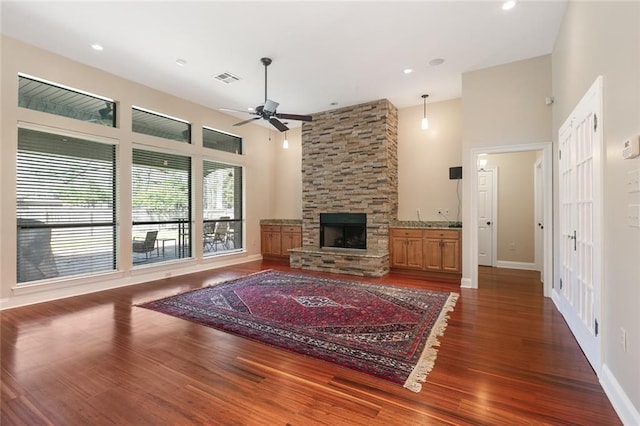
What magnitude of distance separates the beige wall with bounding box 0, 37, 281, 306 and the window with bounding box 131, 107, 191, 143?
0.48 ft

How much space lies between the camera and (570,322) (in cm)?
310

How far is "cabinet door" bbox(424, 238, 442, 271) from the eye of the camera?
18.4 feet

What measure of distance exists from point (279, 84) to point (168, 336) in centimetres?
428

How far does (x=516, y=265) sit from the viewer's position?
6.26 m

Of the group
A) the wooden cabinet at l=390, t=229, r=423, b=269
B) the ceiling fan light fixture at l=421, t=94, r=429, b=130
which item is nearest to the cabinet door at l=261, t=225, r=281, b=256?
the wooden cabinet at l=390, t=229, r=423, b=269

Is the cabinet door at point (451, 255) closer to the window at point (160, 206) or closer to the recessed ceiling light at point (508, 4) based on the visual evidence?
the recessed ceiling light at point (508, 4)

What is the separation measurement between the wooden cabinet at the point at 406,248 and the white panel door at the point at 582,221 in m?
2.37

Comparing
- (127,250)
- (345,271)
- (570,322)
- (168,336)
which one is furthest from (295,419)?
(127,250)

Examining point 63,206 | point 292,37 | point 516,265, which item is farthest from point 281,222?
point 516,265

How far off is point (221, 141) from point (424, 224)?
4.90 m

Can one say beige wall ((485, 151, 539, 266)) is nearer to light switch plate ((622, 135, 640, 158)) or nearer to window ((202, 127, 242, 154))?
light switch plate ((622, 135, 640, 158))

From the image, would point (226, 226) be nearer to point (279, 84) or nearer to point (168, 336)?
point (279, 84)

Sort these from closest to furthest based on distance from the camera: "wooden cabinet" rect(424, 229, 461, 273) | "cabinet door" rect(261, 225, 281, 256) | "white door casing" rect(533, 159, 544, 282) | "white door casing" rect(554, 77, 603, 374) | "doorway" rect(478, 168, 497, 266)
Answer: "white door casing" rect(554, 77, 603, 374) → "white door casing" rect(533, 159, 544, 282) → "wooden cabinet" rect(424, 229, 461, 273) → "doorway" rect(478, 168, 497, 266) → "cabinet door" rect(261, 225, 281, 256)

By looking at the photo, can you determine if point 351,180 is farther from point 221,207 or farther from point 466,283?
point 221,207
